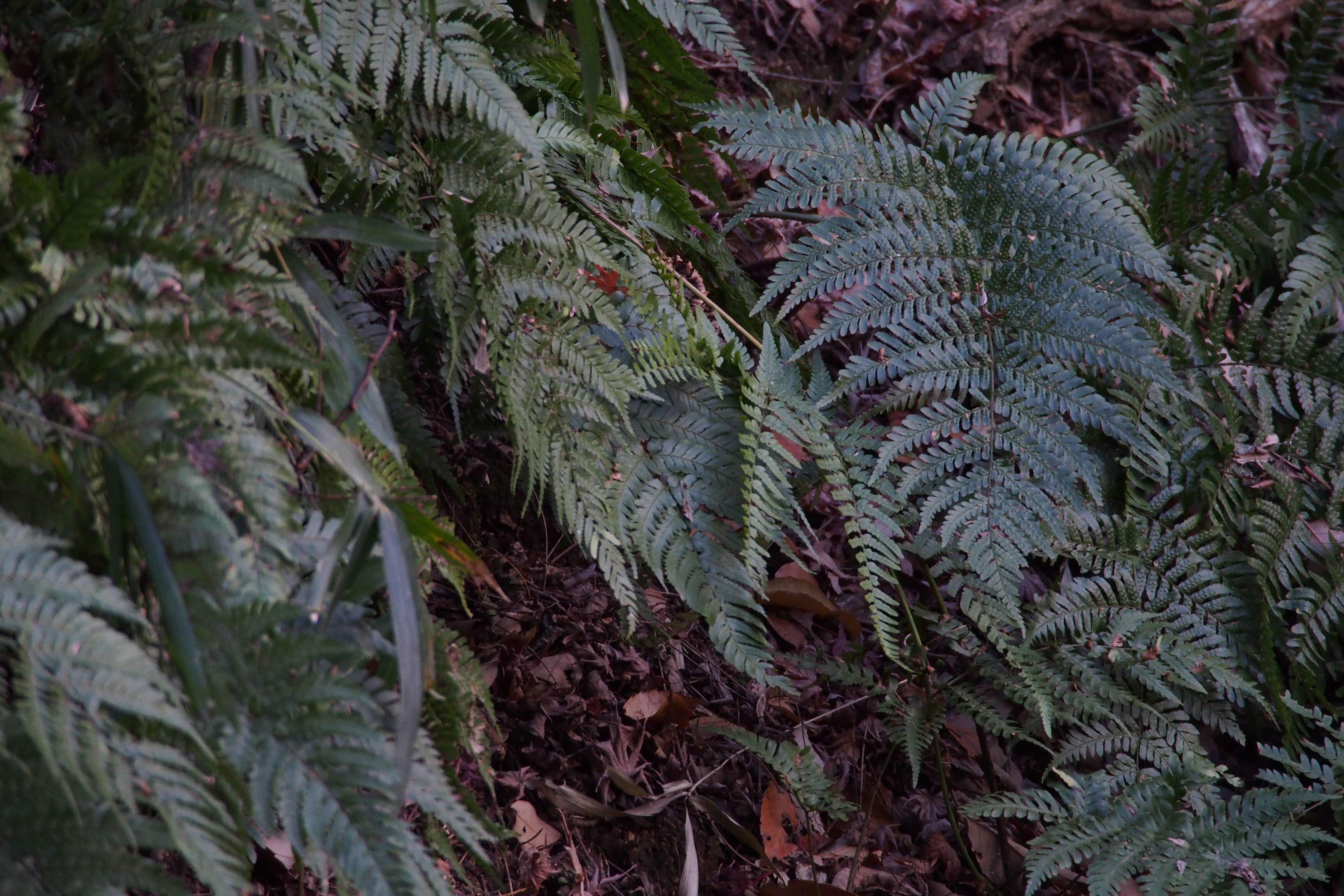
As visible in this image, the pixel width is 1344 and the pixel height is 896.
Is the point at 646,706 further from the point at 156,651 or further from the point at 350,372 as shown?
the point at 156,651

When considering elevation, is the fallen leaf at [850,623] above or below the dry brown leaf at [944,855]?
above

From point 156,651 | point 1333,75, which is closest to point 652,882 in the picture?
point 156,651

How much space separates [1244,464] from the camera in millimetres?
2258

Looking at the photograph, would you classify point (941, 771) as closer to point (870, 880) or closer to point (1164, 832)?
point (870, 880)

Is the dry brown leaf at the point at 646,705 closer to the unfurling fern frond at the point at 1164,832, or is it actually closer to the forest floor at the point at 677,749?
the forest floor at the point at 677,749

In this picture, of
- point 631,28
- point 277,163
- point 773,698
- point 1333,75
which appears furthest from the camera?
point 1333,75

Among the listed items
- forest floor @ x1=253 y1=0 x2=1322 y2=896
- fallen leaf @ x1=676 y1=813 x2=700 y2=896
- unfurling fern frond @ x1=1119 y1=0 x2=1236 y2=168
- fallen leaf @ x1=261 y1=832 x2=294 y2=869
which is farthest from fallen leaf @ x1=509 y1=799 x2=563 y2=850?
unfurling fern frond @ x1=1119 y1=0 x2=1236 y2=168

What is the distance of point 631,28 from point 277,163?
98cm

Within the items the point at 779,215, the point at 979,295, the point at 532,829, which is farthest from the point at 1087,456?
the point at 532,829

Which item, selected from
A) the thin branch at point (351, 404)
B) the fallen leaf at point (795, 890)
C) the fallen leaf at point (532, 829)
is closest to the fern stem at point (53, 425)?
the thin branch at point (351, 404)

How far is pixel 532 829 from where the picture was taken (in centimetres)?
166

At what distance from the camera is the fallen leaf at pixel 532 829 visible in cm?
164

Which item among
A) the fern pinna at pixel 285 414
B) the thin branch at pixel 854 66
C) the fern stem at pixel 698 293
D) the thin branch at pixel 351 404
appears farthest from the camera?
the thin branch at pixel 854 66

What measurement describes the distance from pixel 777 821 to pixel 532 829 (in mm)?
517
